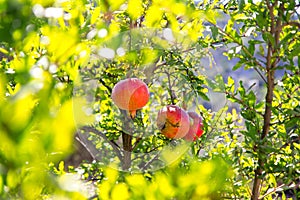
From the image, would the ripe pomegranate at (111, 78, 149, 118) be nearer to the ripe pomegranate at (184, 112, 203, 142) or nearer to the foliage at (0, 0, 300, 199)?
the foliage at (0, 0, 300, 199)

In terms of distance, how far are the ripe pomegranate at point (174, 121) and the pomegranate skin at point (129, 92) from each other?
72 mm

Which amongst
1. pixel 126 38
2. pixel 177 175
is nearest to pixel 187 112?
pixel 126 38

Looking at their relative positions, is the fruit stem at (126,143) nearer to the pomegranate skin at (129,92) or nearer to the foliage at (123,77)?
the foliage at (123,77)

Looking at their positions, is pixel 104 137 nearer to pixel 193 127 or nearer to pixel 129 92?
pixel 193 127

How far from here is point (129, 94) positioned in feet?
2.72

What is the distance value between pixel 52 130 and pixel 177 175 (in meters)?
0.11

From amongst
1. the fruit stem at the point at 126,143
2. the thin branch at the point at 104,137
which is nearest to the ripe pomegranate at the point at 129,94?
the fruit stem at the point at 126,143

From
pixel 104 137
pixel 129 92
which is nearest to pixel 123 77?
pixel 129 92

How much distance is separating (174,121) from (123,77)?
14 cm

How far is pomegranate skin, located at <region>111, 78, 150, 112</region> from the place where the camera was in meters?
0.85

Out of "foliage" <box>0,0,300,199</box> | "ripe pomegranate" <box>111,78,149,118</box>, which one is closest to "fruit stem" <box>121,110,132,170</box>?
"foliage" <box>0,0,300,199</box>

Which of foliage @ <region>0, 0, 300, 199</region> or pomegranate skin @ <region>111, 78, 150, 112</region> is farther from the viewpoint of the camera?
pomegranate skin @ <region>111, 78, 150, 112</region>

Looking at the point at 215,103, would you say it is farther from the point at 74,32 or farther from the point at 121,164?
the point at 74,32

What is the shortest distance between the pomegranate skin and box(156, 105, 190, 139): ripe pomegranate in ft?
0.24
